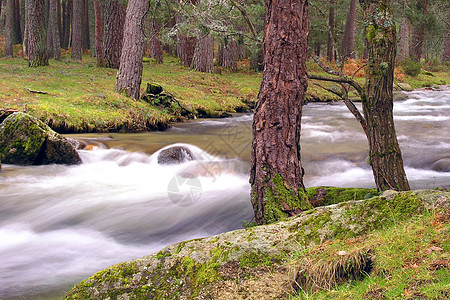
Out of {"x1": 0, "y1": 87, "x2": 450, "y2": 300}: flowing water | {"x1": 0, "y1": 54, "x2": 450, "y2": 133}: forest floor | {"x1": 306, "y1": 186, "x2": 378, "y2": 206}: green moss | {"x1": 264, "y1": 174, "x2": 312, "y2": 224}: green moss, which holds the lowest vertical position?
{"x1": 0, "y1": 87, "x2": 450, "y2": 300}: flowing water

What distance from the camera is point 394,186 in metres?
5.30

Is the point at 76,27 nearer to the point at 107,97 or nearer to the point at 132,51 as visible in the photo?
the point at 132,51

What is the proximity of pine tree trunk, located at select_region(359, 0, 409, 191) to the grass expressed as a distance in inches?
95.3

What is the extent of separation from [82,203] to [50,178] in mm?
1432

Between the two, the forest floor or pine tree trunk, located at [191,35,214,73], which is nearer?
the forest floor

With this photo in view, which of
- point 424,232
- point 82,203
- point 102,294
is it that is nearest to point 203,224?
point 82,203

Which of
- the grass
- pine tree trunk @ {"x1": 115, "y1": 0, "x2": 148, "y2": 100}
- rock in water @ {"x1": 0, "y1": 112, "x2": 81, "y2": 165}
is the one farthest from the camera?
pine tree trunk @ {"x1": 115, "y1": 0, "x2": 148, "y2": 100}

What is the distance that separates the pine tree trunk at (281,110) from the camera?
Result: 4461 mm

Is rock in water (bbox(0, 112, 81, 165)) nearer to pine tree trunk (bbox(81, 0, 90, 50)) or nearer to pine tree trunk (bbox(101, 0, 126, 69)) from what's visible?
pine tree trunk (bbox(101, 0, 126, 69))

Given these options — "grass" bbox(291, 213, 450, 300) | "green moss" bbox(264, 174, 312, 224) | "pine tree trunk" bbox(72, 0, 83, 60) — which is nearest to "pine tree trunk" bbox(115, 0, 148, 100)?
"green moss" bbox(264, 174, 312, 224)

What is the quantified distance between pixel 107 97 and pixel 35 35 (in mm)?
10778

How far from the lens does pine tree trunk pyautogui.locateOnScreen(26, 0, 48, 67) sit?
2017 cm

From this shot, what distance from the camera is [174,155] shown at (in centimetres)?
888

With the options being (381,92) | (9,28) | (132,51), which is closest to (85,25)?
(9,28)
